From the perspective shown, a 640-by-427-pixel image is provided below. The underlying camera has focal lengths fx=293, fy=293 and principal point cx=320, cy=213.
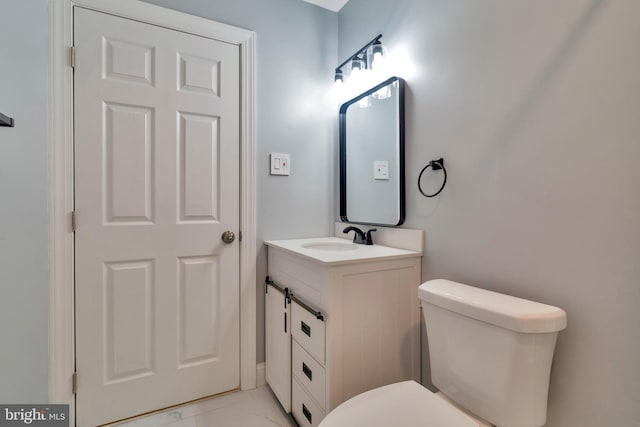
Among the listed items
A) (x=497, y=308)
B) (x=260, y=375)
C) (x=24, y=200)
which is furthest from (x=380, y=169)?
(x=24, y=200)

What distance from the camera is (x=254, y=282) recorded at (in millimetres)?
1721

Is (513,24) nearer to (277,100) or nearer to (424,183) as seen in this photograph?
(424,183)

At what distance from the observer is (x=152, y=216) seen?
1494 millimetres

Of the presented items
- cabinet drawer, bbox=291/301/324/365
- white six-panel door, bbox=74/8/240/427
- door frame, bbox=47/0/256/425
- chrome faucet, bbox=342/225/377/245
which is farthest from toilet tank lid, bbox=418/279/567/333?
door frame, bbox=47/0/256/425

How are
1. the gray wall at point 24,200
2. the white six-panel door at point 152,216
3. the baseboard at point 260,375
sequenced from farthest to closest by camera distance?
the baseboard at point 260,375 → the white six-panel door at point 152,216 → the gray wall at point 24,200

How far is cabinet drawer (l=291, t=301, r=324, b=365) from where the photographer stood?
46.4 inches

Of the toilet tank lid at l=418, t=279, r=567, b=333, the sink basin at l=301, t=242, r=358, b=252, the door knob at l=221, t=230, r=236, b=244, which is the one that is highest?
the door knob at l=221, t=230, r=236, b=244

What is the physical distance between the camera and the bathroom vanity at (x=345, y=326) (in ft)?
3.74

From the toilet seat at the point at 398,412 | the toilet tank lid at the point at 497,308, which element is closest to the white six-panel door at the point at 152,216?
the toilet seat at the point at 398,412

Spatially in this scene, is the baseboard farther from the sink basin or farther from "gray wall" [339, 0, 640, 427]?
"gray wall" [339, 0, 640, 427]

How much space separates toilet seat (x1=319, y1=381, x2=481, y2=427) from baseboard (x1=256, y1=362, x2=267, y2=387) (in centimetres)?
99

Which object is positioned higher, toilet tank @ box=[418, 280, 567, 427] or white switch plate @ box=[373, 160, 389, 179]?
white switch plate @ box=[373, 160, 389, 179]

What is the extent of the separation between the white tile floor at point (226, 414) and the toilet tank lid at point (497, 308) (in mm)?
1008

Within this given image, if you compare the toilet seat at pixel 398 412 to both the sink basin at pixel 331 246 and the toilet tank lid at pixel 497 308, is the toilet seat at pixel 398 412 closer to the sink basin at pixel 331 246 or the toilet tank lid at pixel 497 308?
the toilet tank lid at pixel 497 308
